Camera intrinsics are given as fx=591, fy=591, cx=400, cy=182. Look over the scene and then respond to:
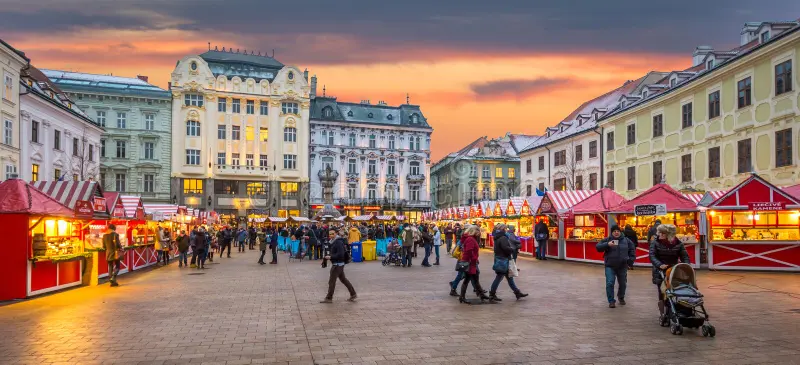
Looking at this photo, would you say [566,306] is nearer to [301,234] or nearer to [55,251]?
[55,251]

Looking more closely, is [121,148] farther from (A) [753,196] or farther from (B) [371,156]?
(A) [753,196]

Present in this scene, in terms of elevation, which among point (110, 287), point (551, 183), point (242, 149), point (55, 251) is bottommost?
point (110, 287)

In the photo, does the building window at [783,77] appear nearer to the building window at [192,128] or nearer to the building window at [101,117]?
the building window at [192,128]

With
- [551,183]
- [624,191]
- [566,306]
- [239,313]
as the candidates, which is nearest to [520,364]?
[566,306]

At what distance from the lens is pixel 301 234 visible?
29516 mm

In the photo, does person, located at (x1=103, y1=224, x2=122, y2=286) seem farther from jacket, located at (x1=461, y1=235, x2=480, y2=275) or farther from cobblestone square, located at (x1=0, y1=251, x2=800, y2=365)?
jacket, located at (x1=461, y1=235, x2=480, y2=275)

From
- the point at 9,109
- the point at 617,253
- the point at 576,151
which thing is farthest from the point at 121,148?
the point at 617,253

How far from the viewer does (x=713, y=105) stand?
29.1 metres

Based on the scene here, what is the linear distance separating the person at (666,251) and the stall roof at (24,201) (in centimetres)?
1376

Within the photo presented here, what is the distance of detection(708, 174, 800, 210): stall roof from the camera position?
19547 millimetres

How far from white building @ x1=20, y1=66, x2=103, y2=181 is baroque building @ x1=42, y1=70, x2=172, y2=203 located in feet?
40.5

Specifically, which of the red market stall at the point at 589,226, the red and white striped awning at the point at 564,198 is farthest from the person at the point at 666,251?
the red and white striped awning at the point at 564,198

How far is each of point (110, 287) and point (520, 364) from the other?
1326 cm

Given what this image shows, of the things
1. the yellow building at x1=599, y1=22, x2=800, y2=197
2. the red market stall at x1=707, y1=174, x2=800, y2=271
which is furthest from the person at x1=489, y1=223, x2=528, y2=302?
the yellow building at x1=599, y1=22, x2=800, y2=197
